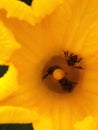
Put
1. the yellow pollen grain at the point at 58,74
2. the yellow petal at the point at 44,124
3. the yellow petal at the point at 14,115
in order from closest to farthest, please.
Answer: the yellow petal at the point at 14,115
the yellow petal at the point at 44,124
the yellow pollen grain at the point at 58,74

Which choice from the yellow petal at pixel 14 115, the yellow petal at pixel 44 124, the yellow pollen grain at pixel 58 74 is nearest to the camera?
the yellow petal at pixel 14 115

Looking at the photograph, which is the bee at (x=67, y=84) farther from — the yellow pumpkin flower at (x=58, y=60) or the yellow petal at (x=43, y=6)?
the yellow petal at (x=43, y=6)

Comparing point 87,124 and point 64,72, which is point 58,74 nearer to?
point 64,72

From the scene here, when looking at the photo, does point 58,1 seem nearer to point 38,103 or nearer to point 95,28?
point 95,28

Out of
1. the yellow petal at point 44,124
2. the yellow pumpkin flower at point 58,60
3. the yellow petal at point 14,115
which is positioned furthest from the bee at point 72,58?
the yellow petal at point 14,115

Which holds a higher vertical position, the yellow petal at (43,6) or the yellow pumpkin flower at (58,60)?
the yellow petal at (43,6)

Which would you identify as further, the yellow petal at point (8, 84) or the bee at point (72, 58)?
the bee at point (72, 58)

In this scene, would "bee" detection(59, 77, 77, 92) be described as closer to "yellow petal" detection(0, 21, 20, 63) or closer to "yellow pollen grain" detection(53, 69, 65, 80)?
"yellow pollen grain" detection(53, 69, 65, 80)

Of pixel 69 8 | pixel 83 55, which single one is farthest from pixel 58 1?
pixel 83 55

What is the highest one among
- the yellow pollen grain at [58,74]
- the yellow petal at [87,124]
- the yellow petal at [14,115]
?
the yellow pollen grain at [58,74]
